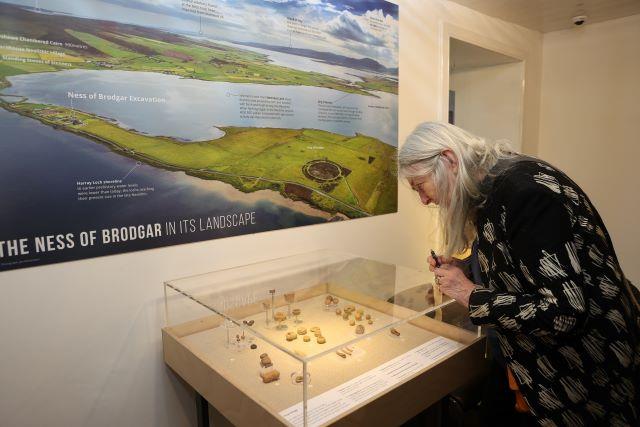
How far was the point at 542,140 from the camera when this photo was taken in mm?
4035

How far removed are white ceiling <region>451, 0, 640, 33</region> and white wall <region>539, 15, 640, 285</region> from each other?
188 mm

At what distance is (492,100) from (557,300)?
125 inches

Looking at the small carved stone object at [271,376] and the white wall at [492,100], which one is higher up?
the white wall at [492,100]

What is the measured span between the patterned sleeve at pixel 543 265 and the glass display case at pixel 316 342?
1.43ft

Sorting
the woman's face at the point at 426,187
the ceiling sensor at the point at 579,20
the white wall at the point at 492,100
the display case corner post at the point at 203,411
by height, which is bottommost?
the display case corner post at the point at 203,411

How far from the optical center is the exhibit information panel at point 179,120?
4.70 feet

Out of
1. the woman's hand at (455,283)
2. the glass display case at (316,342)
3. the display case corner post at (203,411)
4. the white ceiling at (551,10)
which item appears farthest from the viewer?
the white ceiling at (551,10)

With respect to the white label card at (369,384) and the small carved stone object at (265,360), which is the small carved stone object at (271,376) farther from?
the white label card at (369,384)

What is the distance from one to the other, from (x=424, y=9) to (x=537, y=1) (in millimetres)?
962

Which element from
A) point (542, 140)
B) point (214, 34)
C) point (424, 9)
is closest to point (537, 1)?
point (424, 9)

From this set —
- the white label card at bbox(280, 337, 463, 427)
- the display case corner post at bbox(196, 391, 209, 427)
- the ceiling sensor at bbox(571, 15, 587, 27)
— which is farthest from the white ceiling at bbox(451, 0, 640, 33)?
the display case corner post at bbox(196, 391, 209, 427)

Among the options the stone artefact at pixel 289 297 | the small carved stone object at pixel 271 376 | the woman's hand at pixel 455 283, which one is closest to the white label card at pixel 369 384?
the small carved stone object at pixel 271 376

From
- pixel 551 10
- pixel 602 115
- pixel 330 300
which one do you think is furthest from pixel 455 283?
pixel 602 115

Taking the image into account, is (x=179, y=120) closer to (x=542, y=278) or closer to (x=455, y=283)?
(x=455, y=283)
